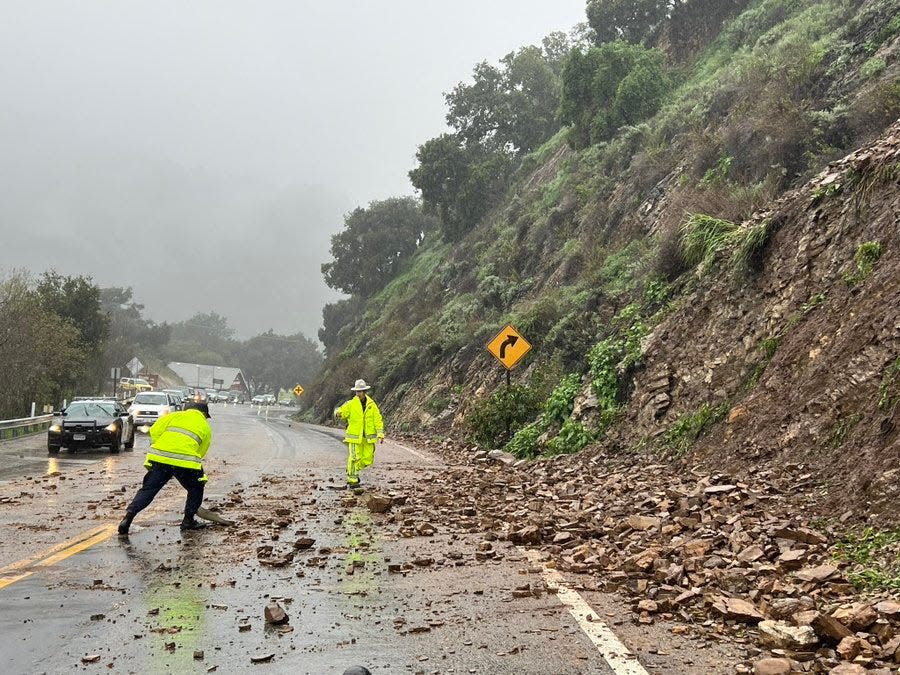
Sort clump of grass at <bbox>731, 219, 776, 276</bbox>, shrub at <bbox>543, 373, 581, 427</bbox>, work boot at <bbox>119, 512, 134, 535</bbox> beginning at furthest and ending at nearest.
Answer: shrub at <bbox>543, 373, 581, 427</bbox>, clump of grass at <bbox>731, 219, 776, 276</bbox>, work boot at <bbox>119, 512, 134, 535</bbox>

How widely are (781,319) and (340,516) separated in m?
7.32

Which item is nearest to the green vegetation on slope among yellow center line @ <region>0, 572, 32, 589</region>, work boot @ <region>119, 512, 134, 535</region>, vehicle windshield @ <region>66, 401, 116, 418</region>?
work boot @ <region>119, 512, 134, 535</region>

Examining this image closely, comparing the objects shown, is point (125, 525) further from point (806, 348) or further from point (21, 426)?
point (21, 426)

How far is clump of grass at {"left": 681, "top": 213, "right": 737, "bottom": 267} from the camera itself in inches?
623

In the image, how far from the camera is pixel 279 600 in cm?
594

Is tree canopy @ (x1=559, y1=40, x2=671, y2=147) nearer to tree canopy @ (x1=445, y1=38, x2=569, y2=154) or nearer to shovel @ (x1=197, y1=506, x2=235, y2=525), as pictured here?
tree canopy @ (x1=445, y1=38, x2=569, y2=154)

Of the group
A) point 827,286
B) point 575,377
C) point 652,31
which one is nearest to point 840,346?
point 827,286

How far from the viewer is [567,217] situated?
1323 inches

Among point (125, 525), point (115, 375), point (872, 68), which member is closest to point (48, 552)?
point (125, 525)

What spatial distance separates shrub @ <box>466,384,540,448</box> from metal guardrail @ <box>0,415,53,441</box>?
15.7 m

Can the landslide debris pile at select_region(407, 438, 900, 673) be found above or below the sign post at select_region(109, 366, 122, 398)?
below

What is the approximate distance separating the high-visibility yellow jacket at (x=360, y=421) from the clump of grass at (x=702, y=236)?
7.37m

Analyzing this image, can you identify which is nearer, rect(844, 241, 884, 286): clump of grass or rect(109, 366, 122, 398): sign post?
rect(844, 241, 884, 286): clump of grass

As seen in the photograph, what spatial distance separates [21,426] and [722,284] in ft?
86.2
